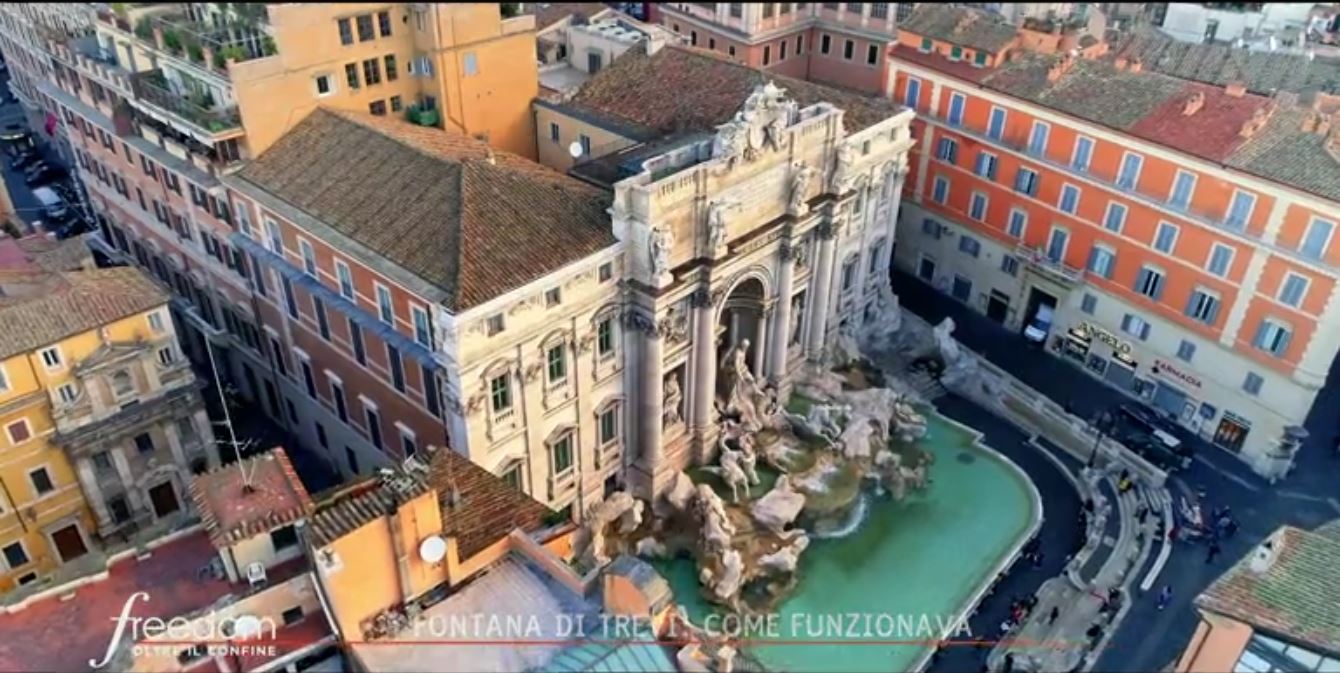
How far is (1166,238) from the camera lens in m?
56.7

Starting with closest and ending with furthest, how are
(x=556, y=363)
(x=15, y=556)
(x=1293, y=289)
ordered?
(x=556, y=363)
(x=15, y=556)
(x=1293, y=289)

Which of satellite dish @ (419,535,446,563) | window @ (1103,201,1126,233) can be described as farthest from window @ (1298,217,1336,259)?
satellite dish @ (419,535,446,563)

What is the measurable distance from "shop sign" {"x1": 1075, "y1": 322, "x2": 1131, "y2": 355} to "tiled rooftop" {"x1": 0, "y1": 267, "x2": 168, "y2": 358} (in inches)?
2059

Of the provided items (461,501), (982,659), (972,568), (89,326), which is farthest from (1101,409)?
(89,326)

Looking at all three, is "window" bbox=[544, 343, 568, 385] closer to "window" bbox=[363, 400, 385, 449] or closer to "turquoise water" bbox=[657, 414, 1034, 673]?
"window" bbox=[363, 400, 385, 449]

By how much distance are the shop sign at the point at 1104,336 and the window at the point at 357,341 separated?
43.7 m

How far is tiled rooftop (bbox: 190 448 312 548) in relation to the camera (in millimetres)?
29141

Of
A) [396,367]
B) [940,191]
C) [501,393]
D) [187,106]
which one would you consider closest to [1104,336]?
[940,191]

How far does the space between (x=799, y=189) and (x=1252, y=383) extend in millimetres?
28592

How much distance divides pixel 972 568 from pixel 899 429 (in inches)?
379

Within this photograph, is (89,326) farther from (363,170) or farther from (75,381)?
(363,170)

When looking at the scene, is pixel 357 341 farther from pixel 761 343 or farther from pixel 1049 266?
pixel 1049 266

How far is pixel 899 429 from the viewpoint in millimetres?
55625

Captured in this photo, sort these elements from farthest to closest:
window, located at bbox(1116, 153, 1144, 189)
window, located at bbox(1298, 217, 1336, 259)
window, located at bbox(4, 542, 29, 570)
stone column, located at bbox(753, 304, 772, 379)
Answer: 1. window, located at bbox(1116, 153, 1144, 189)
2. stone column, located at bbox(753, 304, 772, 379)
3. window, located at bbox(1298, 217, 1336, 259)
4. window, located at bbox(4, 542, 29, 570)
